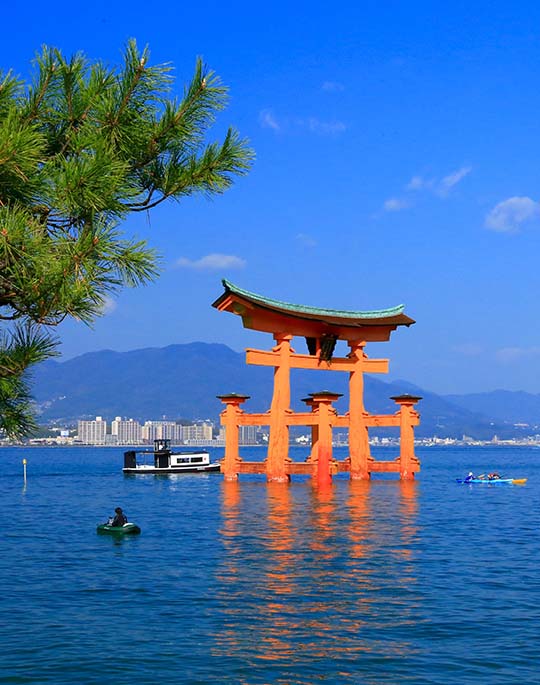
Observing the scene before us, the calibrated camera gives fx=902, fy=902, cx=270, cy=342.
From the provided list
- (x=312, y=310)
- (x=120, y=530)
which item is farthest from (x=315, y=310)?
(x=120, y=530)

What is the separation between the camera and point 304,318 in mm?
50438

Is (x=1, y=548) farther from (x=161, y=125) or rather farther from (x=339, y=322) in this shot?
(x=339, y=322)

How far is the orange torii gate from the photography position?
4919cm

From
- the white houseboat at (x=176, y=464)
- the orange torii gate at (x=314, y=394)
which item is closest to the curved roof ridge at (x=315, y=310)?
the orange torii gate at (x=314, y=394)

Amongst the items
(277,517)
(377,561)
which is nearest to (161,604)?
(377,561)

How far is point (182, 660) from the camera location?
14336 millimetres

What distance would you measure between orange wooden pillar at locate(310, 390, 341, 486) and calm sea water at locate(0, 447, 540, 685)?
982 centimetres

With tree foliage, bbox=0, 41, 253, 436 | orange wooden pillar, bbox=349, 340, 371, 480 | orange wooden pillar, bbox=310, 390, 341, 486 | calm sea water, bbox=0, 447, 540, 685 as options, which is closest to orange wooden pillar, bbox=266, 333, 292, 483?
orange wooden pillar, bbox=310, 390, 341, 486

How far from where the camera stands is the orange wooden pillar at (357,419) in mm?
54625

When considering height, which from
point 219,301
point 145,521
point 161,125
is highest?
point 219,301

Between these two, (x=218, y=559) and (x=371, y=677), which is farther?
(x=218, y=559)

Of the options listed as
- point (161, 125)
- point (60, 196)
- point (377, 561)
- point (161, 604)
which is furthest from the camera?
point (377, 561)

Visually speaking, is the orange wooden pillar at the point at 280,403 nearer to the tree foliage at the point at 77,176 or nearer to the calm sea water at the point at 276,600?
the calm sea water at the point at 276,600

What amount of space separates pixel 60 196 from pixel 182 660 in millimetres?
8715
